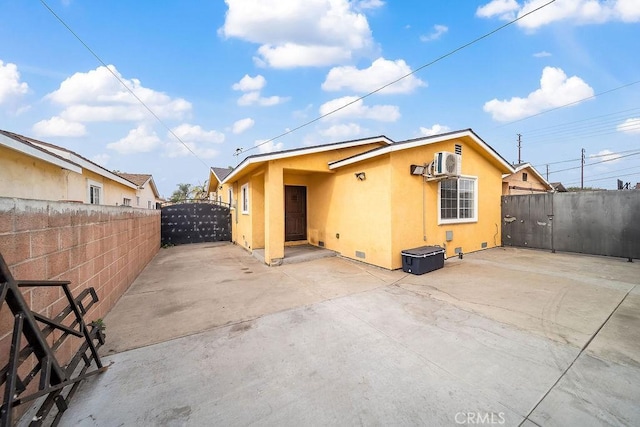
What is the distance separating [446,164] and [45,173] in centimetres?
951

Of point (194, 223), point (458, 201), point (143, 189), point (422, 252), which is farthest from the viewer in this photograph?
point (143, 189)

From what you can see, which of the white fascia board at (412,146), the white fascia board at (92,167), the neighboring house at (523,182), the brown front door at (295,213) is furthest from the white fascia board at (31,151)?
the neighboring house at (523,182)

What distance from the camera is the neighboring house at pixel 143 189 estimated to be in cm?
1490

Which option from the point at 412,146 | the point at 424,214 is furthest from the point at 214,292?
the point at 412,146

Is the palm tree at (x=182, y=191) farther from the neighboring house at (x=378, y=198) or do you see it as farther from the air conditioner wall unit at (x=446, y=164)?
the air conditioner wall unit at (x=446, y=164)

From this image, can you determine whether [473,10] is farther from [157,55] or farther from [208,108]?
[208,108]

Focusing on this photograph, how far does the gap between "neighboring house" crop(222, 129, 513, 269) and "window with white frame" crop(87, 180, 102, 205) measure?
15.7 ft

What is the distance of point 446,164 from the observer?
6.37 m

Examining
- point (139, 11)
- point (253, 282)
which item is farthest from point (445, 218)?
point (139, 11)

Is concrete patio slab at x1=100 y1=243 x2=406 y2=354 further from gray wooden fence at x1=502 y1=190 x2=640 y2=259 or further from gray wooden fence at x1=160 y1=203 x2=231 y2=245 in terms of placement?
gray wooden fence at x1=502 y1=190 x2=640 y2=259

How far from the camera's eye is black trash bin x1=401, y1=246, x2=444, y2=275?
18.7 feet

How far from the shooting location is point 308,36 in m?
8.05

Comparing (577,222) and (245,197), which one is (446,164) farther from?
(245,197)

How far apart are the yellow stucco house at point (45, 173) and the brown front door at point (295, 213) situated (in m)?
5.59
